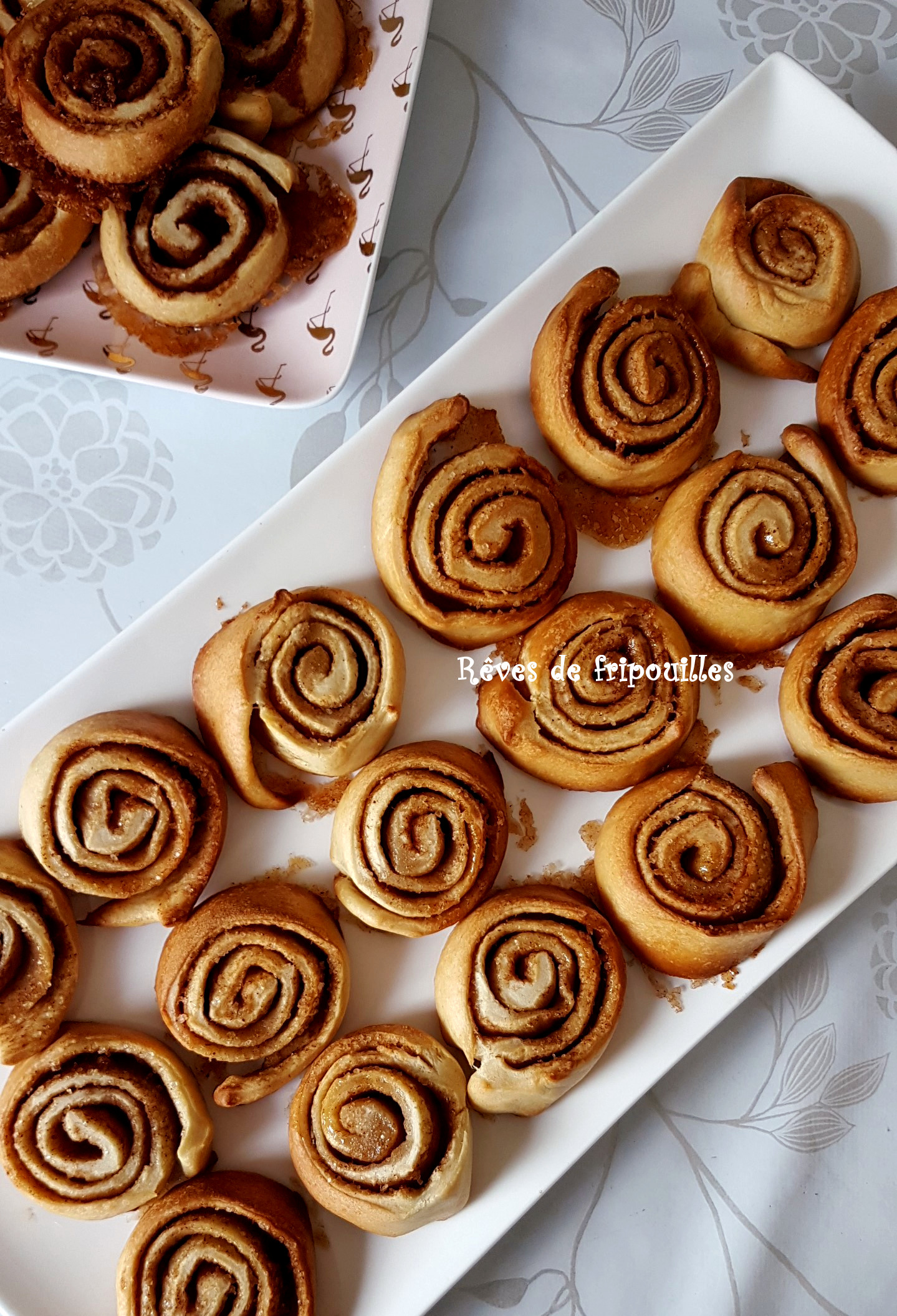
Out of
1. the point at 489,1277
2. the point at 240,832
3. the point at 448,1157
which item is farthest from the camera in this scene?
the point at 489,1277

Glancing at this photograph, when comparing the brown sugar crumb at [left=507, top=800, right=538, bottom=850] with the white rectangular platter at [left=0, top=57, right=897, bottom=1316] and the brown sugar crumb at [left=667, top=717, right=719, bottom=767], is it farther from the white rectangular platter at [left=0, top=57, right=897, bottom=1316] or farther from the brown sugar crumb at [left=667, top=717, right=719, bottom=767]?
the brown sugar crumb at [left=667, top=717, right=719, bottom=767]

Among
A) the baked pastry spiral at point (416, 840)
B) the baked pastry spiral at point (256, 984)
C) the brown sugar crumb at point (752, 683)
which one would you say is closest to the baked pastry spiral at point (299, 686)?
the baked pastry spiral at point (416, 840)

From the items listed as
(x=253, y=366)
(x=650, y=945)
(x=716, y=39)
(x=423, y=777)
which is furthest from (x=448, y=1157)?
(x=716, y=39)

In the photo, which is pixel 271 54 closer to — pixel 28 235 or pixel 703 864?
pixel 28 235

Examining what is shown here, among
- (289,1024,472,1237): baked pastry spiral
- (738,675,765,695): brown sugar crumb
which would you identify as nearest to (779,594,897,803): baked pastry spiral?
(738,675,765,695): brown sugar crumb

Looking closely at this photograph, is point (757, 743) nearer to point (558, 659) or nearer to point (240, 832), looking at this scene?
point (558, 659)

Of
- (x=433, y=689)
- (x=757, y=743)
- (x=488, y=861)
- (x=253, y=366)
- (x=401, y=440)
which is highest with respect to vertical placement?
(x=253, y=366)

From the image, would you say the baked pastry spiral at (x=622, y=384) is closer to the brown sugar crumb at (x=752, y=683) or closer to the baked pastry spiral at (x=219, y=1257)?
the brown sugar crumb at (x=752, y=683)
